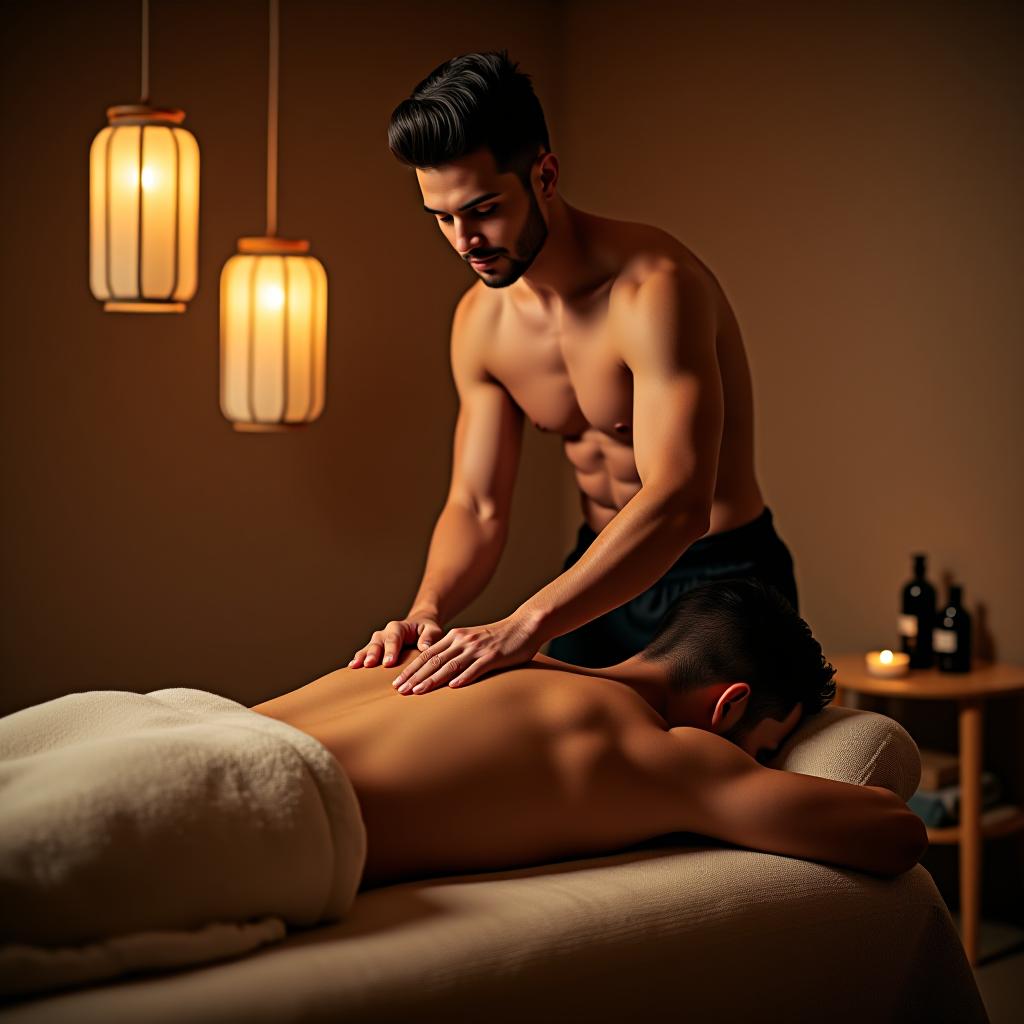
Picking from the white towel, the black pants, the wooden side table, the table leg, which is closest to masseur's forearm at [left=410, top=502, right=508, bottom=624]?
the black pants

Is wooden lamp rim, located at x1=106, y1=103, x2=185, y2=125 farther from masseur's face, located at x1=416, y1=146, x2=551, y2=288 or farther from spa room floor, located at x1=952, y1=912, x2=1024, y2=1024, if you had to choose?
spa room floor, located at x1=952, y1=912, x2=1024, y2=1024

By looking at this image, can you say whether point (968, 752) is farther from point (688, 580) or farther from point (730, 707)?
point (730, 707)

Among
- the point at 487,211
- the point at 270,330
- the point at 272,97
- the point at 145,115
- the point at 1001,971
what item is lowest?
the point at 1001,971

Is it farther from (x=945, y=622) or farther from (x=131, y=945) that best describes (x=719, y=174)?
(x=131, y=945)

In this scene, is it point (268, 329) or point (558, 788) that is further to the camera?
point (268, 329)

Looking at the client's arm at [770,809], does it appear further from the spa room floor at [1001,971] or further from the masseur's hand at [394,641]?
the spa room floor at [1001,971]

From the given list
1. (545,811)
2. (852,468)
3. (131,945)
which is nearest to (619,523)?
(545,811)

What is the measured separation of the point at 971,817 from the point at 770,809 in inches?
65.4

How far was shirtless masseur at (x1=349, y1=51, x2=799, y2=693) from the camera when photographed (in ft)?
6.03

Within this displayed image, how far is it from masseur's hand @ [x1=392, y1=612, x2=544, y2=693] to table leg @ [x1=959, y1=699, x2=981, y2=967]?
5.28ft

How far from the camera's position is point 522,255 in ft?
6.57

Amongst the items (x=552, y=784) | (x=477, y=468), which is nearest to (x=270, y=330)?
(x=477, y=468)

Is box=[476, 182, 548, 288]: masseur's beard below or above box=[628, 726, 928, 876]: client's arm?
above

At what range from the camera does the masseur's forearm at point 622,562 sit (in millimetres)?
1765
